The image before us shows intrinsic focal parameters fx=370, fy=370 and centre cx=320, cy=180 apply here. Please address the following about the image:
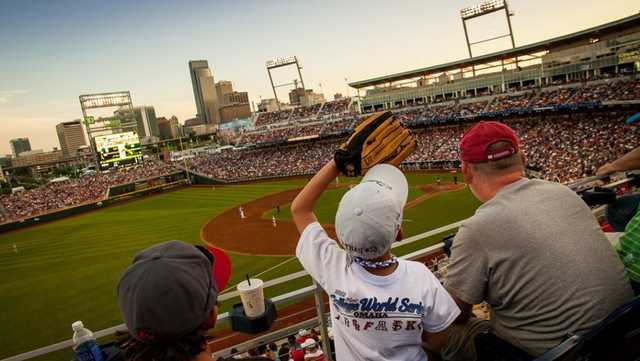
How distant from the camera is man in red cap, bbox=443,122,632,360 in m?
1.63

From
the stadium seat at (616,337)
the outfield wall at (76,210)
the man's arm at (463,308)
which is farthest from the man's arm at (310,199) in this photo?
the outfield wall at (76,210)

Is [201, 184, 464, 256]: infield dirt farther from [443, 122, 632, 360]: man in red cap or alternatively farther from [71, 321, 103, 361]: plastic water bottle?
[443, 122, 632, 360]: man in red cap

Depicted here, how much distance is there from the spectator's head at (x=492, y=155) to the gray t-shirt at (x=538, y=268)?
0.45 feet

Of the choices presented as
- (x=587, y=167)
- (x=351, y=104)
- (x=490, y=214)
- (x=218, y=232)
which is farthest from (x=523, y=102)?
(x=490, y=214)

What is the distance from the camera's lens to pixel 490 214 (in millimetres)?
1734

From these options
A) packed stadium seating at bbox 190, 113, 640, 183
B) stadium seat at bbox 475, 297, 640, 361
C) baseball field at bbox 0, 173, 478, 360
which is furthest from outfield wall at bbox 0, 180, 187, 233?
stadium seat at bbox 475, 297, 640, 361

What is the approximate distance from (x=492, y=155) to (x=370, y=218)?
2.75 feet

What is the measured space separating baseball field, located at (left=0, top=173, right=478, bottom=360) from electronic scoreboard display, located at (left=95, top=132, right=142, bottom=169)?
14.0 m

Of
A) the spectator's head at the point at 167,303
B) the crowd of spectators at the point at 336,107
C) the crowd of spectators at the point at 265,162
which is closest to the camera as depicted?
the spectator's head at the point at 167,303

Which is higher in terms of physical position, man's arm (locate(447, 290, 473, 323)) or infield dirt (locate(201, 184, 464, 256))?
man's arm (locate(447, 290, 473, 323))

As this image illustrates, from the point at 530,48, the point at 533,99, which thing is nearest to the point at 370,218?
the point at 533,99

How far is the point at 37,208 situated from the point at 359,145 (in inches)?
1988

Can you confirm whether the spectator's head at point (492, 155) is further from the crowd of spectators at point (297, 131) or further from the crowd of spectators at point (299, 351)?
the crowd of spectators at point (297, 131)

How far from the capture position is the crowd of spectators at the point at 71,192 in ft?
134
